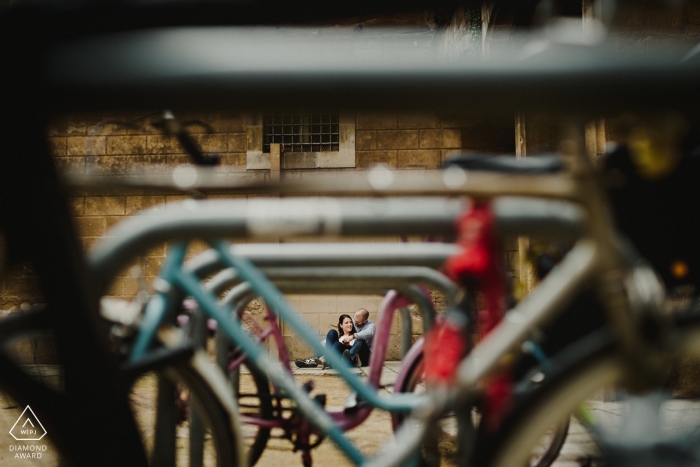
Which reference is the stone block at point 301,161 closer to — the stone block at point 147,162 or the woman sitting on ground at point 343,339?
the stone block at point 147,162

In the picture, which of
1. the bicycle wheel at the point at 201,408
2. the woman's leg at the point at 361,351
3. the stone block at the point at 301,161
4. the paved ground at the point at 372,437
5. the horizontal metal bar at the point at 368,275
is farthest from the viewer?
the stone block at the point at 301,161

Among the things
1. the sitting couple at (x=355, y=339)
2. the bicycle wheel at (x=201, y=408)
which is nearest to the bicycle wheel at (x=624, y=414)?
the bicycle wheel at (x=201, y=408)

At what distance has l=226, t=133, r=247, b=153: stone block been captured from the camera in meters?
7.97

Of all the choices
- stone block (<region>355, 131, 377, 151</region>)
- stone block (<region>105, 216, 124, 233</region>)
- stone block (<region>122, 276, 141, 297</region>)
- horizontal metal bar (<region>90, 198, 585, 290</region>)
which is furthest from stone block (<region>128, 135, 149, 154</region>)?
horizontal metal bar (<region>90, 198, 585, 290</region>)

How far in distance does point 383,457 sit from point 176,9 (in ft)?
3.16

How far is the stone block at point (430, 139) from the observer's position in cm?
771

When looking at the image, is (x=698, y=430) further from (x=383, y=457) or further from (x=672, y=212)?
(x=383, y=457)

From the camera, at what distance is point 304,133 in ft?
26.1

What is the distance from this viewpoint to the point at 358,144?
7.77m

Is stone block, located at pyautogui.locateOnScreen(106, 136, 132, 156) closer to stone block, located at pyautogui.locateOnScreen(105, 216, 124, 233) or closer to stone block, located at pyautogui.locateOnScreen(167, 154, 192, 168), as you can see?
stone block, located at pyautogui.locateOnScreen(167, 154, 192, 168)

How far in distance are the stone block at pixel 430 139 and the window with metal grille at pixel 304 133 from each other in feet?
3.94

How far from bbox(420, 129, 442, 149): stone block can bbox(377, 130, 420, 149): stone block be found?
70 millimetres

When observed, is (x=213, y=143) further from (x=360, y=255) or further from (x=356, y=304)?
(x=360, y=255)

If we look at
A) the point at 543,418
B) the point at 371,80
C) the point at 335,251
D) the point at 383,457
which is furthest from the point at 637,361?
the point at 335,251
